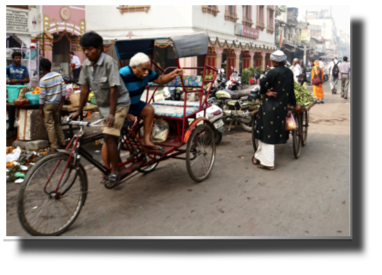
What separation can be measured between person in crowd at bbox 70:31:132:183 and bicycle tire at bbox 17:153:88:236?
0.43 meters

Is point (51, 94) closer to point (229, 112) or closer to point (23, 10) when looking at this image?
point (229, 112)

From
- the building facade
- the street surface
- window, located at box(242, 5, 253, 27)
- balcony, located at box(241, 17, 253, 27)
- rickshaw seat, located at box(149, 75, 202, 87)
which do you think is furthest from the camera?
window, located at box(242, 5, 253, 27)

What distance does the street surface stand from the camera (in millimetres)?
3607

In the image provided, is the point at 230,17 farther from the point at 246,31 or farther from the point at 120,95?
the point at 120,95

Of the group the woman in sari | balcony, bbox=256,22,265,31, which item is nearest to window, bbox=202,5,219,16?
the woman in sari

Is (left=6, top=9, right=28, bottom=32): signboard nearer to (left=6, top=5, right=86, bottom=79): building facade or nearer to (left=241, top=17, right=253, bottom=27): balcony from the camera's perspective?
(left=6, top=5, right=86, bottom=79): building facade

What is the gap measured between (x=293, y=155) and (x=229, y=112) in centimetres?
259

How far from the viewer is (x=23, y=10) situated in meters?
15.0

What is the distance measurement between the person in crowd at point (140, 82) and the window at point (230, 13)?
18968 mm

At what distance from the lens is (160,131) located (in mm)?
4902

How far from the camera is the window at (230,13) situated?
22116 mm

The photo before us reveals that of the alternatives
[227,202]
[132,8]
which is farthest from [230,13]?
[227,202]

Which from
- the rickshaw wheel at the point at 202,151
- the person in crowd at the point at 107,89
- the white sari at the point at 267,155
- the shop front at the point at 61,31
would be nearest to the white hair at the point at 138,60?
the person in crowd at the point at 107,89

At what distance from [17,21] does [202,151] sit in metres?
13.0
